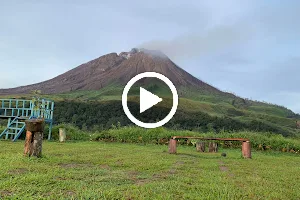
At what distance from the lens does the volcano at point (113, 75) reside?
3142 inches

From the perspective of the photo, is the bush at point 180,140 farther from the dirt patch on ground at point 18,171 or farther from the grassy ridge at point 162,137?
the dirt patch on ground at point 18,171

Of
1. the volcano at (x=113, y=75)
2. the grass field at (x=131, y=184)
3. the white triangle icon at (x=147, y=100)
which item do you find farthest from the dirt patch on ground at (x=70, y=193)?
the volcano at (x=113, y=75)

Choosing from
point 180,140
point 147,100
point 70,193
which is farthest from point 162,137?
point 70,193

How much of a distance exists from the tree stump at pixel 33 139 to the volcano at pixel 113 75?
228 ft

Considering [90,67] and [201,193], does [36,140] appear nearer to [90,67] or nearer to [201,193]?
[201,193]

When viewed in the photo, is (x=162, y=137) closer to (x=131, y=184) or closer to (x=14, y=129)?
(x=14, y=129)

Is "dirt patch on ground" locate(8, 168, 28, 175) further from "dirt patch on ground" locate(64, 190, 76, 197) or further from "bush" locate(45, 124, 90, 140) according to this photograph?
"bush" locate(45, 124, 90, 140)

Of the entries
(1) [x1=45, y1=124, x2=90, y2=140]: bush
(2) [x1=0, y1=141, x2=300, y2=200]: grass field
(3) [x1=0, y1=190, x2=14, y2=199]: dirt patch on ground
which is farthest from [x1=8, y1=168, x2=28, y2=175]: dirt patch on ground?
(1) [x1=45, y1=124, x2=90, y2=140]: bush

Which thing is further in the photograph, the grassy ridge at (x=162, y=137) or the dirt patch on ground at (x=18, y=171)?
the grassy ridge at (x=162, y=137)

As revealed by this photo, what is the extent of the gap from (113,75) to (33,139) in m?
81.2

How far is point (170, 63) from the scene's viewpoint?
86750mm

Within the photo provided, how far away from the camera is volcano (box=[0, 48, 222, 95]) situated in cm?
7981

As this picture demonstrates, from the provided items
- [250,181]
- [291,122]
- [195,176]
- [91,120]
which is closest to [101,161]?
[195,176]

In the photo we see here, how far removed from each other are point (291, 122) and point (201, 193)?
6901cm
